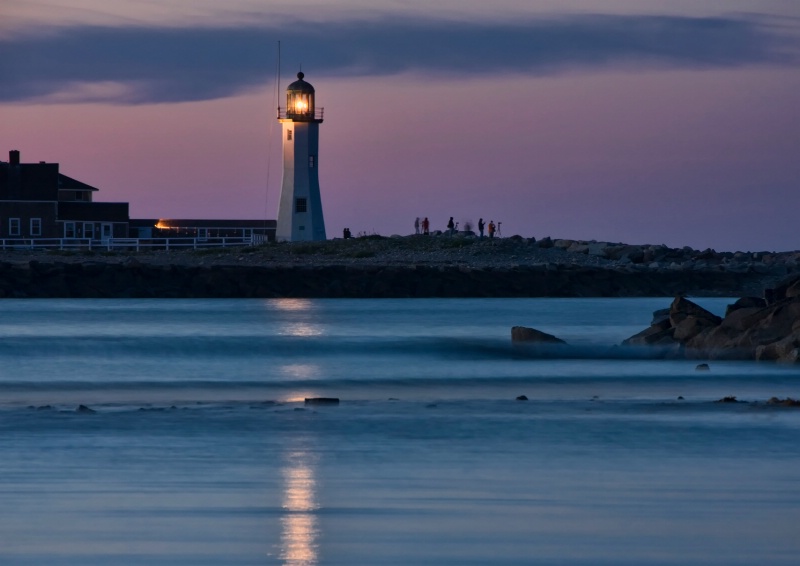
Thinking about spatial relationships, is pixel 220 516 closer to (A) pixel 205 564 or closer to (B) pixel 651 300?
(A) pixel 205 564

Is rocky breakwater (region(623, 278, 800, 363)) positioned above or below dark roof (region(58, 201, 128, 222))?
below

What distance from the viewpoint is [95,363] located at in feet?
68.7

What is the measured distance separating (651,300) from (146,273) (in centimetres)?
1380

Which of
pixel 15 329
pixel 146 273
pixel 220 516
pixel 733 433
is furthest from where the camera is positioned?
pixel 146 273

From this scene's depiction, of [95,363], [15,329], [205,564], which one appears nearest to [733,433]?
[205,564]

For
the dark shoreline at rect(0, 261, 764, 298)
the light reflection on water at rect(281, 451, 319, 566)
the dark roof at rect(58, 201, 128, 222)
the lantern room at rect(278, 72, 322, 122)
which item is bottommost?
the light reflection on water at rect(281, 451, 319, 566)

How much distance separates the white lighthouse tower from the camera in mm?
45875

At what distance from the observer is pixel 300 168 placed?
4588 centimetres

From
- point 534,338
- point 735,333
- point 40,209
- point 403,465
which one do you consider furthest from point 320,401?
point 40,209

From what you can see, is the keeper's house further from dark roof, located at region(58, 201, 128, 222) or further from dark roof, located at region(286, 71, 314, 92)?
dark roof, located at region(286, 71, 314, 92)

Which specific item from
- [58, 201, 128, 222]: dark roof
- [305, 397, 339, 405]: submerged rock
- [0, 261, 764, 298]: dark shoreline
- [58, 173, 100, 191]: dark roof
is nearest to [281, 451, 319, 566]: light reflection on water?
[305, 397, 339, 405]: submerged rock

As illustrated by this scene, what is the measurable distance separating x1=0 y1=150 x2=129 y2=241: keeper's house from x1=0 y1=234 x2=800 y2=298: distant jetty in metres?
6.12

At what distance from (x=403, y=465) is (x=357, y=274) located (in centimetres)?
3119

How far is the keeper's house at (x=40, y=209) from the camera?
163ft
